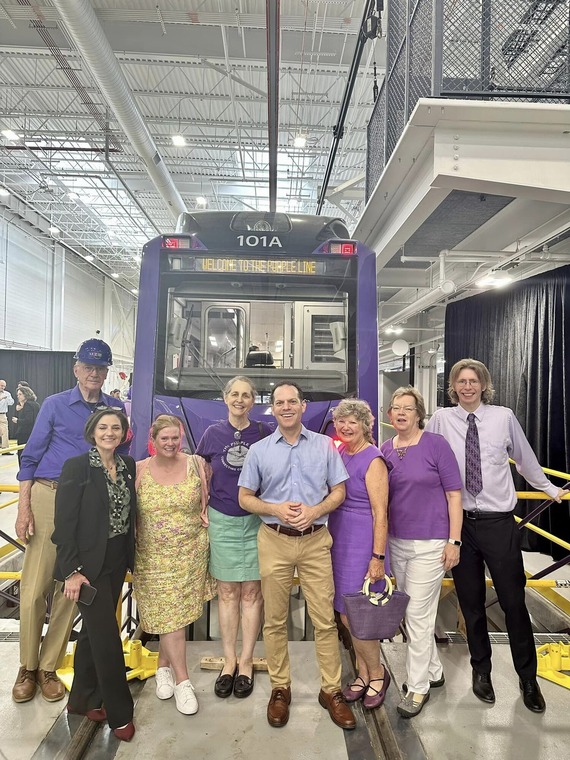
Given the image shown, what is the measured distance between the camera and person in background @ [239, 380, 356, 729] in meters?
2.71

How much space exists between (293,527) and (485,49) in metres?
3.86

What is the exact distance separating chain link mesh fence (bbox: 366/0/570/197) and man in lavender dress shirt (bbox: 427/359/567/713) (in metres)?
2.28

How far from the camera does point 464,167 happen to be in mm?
3633

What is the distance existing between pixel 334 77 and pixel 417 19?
224 inches

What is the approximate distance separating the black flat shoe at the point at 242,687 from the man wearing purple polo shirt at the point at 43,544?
1097 mm

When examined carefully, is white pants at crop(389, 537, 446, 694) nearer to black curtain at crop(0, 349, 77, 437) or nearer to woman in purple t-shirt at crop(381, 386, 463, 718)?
woman in purple t-shirt at crop(381, 386, 463, 718)

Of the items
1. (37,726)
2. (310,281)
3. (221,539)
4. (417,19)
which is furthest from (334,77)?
(37,726)

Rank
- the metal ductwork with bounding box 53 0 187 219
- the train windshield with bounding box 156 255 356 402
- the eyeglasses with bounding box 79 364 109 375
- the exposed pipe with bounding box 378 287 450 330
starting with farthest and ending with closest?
1. the exposed pipe with bounding box 378 287 450 330
2. the metal ductwork with bounding box 53 0 187 219
3. the train windshield with bounding box 156 255 356 402
4. the eyeglasses with bounding box 79 364 109 375

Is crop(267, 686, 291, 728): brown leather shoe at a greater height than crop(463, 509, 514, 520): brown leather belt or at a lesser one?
lesser

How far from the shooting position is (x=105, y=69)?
6.73m

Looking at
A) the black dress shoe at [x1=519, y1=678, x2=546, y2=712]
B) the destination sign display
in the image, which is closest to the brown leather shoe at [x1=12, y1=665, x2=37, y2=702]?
the black dress shoe at [x1=519, y1=678, x2=546, y2=712]

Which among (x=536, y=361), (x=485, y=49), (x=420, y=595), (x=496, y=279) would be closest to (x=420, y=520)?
(x=420, y=595)

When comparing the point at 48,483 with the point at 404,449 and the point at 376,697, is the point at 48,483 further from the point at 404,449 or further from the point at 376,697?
the point at 376,697

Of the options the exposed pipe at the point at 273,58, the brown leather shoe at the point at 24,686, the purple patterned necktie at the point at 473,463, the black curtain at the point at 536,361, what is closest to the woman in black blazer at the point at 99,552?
the brown leather shoe at the point at 24,686
